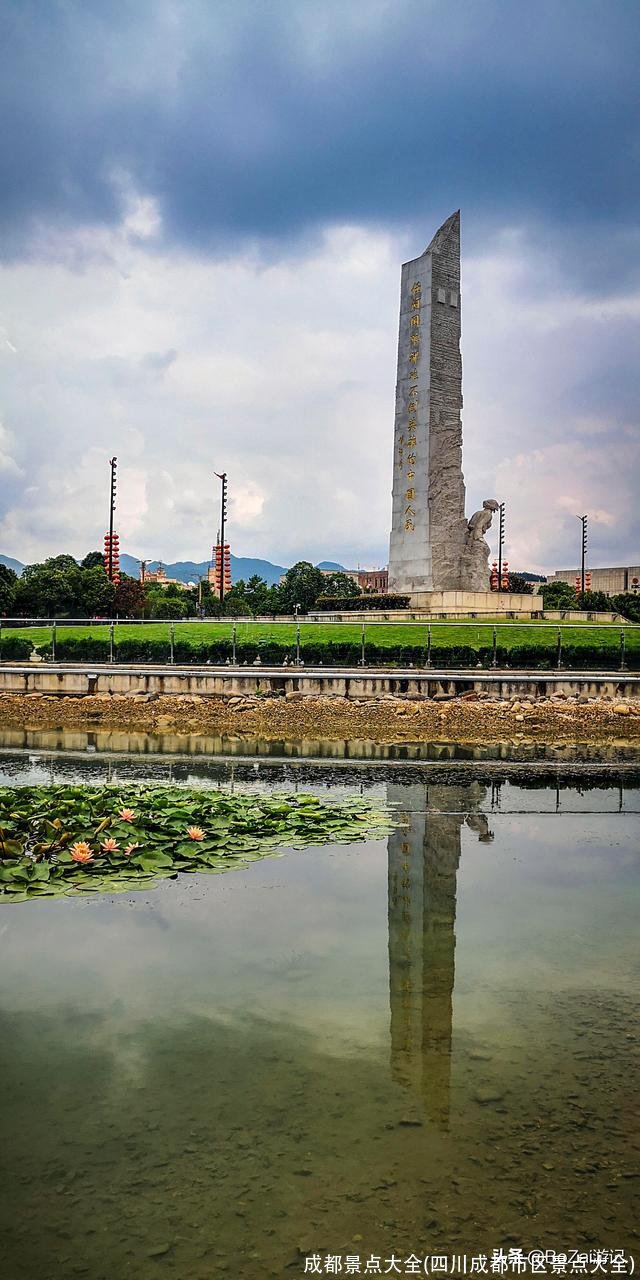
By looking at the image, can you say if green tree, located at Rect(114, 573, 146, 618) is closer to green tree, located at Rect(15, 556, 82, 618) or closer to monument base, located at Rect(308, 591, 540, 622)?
green tree, located at Rect(15, 556, 82, 618)

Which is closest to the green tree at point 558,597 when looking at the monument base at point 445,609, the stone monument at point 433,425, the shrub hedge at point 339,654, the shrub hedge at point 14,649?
the monument base at point 445,609

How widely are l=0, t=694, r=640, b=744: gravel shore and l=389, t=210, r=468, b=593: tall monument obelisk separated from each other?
15.5 metres

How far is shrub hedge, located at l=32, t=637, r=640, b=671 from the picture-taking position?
68.1 ft

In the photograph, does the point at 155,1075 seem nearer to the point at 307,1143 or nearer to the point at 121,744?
the point at 307,1143

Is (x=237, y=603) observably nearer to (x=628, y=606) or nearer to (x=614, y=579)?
(x=628, y=606)

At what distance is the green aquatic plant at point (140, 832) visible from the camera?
7.05 meters

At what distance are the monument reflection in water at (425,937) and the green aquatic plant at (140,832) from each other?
0.64 metres

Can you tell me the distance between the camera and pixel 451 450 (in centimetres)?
3372

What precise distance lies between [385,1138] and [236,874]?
154 inches

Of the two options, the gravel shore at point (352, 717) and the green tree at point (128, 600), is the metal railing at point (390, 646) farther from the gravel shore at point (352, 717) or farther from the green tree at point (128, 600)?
the green tree at point (128, 600)

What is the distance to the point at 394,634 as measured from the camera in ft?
77.6

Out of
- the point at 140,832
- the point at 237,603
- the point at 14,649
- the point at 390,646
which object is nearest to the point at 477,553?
the point at 390,646

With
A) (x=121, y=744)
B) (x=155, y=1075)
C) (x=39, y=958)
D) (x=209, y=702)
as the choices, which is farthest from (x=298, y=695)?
(x=155, y=1075)

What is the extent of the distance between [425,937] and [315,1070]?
6.30 ft
